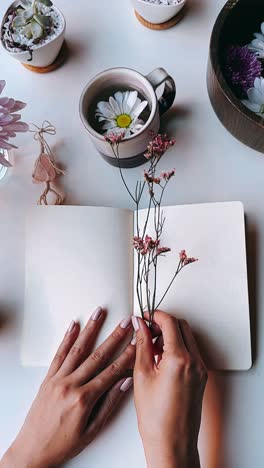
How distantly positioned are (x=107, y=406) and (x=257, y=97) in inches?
17.5

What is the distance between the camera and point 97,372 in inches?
A: 24.3

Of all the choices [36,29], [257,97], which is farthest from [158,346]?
[36,29]

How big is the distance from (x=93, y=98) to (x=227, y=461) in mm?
494

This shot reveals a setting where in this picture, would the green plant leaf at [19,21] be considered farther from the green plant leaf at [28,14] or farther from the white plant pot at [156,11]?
the white plant pot at [156,11]

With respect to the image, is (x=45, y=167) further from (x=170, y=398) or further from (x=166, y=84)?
(x=170, y=398)

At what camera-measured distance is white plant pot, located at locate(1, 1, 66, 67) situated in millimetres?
642

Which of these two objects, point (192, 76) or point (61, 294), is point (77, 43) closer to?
point (192, 76)

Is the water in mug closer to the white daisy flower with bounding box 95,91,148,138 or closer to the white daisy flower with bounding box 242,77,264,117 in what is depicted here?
the white daisy flower with bounding box 95,91,148,138

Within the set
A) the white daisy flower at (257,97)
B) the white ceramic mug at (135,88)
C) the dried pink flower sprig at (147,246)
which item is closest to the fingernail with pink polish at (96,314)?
the dried pink flower sprig at (147,246)

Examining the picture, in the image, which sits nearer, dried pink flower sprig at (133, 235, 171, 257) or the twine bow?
dried pink flower sprig at (133, 235, 171, 257)

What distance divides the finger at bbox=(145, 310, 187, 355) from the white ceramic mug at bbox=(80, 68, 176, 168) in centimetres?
22

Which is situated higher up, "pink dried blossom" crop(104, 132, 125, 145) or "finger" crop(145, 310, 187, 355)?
"pink dried blossom" crop(104, 132, 125, 145)

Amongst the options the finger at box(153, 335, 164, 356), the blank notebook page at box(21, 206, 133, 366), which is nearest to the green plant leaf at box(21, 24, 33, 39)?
the blank notebook page at box(21, 206, 133, 366)

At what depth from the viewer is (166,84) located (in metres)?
0.62
